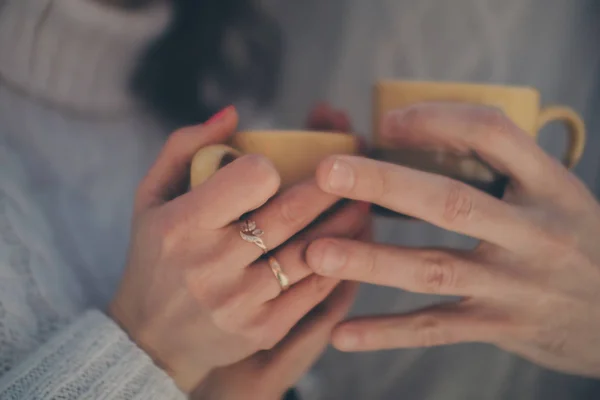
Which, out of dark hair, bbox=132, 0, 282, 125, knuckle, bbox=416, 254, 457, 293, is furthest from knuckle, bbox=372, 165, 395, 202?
dark hair, bbox=132, 0, 282, 125

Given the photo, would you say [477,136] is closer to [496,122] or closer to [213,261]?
[496,122]

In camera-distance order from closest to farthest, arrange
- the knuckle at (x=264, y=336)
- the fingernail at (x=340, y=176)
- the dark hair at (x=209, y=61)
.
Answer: the fingernail at (x=340, y=176) < the knuckle at (x=264, y=336) < the dark hair at (x=209, y=61)

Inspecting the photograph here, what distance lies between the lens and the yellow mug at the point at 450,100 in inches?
20.4

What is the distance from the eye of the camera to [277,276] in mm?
519

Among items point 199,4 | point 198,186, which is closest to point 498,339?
point 198,186

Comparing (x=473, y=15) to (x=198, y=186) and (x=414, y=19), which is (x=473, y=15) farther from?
(x=198, y=186)

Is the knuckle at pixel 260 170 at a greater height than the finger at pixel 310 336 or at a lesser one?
greater

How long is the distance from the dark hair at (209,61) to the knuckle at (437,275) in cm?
57

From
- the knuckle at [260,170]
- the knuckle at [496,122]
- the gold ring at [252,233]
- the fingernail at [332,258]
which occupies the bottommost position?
the fingernail at [332,258]

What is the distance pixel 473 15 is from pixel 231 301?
0.71 meters

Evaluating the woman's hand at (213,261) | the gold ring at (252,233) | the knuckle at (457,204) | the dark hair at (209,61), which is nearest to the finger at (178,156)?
the woman's hand at (213,261)

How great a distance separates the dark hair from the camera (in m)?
0.86

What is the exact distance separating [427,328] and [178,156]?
1.16ft

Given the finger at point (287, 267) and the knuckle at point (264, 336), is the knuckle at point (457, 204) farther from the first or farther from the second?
the knuckle at point (264, 336)
